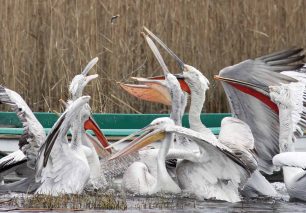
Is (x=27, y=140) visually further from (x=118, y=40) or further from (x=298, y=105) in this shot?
(x=118, y=40)

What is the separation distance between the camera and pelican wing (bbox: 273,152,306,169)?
8441 mm

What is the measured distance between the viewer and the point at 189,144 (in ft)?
32.1

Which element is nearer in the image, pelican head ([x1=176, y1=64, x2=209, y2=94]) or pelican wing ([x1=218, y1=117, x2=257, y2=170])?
pelican wing ([x1=218, y1=117, x2=257, y2=170])

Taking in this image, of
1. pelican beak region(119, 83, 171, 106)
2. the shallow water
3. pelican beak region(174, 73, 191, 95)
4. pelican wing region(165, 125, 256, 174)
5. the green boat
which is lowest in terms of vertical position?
the shallow water

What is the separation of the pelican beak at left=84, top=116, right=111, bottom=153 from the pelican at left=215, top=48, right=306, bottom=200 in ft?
3.72

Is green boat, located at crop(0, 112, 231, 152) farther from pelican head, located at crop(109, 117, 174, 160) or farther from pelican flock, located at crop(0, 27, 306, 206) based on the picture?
pelican head, located at crop(109, 117, 174, 160)

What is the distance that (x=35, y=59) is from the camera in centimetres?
1191

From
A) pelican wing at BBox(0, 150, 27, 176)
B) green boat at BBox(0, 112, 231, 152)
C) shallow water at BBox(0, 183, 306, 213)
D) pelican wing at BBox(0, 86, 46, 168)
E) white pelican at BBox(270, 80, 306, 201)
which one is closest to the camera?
shallow water at BBox(0, 183, 306, 213)

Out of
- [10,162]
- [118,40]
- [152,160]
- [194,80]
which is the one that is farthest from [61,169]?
[118,40]

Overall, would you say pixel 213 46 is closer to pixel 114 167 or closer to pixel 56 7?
pixel 56 7

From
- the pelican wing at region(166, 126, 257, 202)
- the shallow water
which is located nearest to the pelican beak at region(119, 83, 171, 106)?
the pelican wing at region(166, 126, 257, 202)

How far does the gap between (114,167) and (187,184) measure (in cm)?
109

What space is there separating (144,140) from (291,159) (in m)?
1.33

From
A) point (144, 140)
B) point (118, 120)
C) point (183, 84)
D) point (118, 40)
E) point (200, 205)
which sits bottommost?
point (200, 205)
